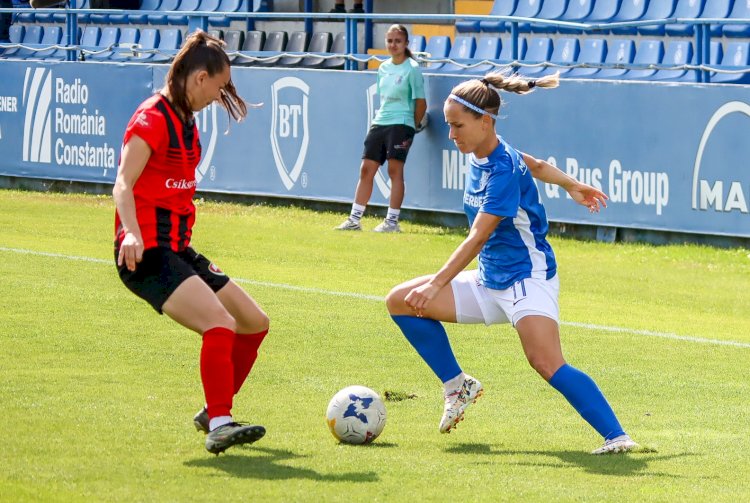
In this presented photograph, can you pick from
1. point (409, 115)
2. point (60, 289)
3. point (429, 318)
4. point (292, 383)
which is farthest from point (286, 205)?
point (429, 318)

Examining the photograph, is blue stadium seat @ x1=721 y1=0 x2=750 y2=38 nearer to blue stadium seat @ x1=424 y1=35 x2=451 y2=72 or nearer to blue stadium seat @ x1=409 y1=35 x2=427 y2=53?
blue stadium seat @ x1=424 y1=35 x2=451 y2=72

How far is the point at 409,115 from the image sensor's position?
52.6 ft

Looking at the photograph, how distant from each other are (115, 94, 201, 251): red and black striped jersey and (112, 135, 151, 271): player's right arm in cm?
5

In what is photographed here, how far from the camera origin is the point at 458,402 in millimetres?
6703

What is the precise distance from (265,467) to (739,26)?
39.7ft

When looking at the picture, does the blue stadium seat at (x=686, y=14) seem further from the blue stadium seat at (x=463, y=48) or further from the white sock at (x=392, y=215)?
the white sock at (x=392, y=215)

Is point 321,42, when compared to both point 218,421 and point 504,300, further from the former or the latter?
point 218,421

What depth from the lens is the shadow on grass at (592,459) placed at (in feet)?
19.7

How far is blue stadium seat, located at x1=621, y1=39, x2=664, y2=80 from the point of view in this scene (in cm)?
1675

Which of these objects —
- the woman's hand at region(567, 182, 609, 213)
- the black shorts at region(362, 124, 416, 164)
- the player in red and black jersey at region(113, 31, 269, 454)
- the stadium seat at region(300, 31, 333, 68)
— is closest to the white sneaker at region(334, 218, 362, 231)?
the black shorts at region(362, 124, 416, 164)

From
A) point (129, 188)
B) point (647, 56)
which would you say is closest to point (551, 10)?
point (647, 56)

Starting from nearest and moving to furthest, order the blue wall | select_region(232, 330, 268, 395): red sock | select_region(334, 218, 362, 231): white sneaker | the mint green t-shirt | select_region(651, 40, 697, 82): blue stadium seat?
select_region(232, 330, 268, 395): red sock < the blue wall < the mint green t-shirt < select_region(651, 40, 697, 82): blue stadium seat < select_region(334, 218, 362, 231): white sneaker

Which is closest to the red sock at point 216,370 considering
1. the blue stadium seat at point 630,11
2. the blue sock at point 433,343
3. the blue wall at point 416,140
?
the blue sock at point 433,343

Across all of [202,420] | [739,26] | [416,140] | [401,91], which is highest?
[739,26]
